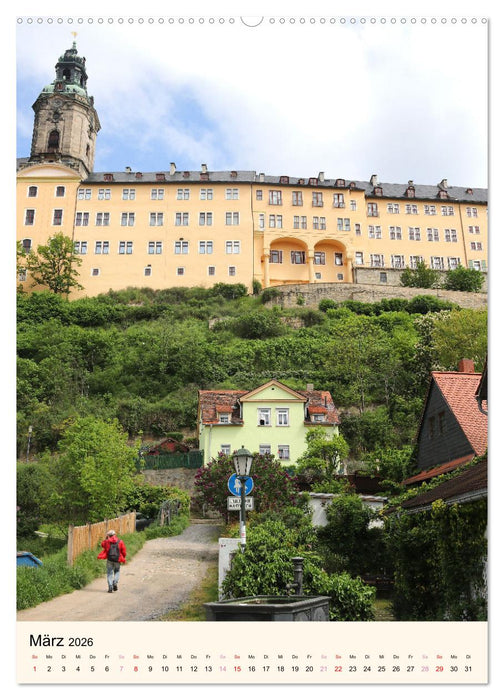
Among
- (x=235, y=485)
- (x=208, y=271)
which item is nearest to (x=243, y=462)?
(x=235, y=485)

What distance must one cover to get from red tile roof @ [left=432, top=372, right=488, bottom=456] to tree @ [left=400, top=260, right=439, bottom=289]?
29.7m

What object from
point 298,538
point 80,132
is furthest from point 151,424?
point 80,132

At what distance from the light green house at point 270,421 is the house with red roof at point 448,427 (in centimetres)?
484

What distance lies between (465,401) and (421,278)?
31506 mm

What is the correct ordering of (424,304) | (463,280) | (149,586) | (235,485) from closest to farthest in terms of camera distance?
1. (235,485)
2. (149,586)
3. (424,304)
4. (463,280)

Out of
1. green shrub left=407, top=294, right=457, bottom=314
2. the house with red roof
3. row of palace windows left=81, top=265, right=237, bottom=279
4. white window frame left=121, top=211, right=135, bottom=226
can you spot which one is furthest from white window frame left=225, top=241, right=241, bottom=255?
the house with red roof

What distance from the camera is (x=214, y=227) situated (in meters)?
47.2

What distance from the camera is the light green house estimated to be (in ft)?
60.3

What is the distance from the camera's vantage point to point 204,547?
14.4 meters

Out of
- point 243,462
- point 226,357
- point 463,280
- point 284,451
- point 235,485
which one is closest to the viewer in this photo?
point 243,462

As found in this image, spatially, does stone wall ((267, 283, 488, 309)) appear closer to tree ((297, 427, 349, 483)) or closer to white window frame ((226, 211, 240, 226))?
white window frame ((226, 211, 240, 226))

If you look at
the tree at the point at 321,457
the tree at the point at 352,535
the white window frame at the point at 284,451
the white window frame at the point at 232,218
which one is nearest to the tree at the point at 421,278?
the white window frame at the point at 232,218

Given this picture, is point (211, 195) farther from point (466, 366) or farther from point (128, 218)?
point (466, 366)
